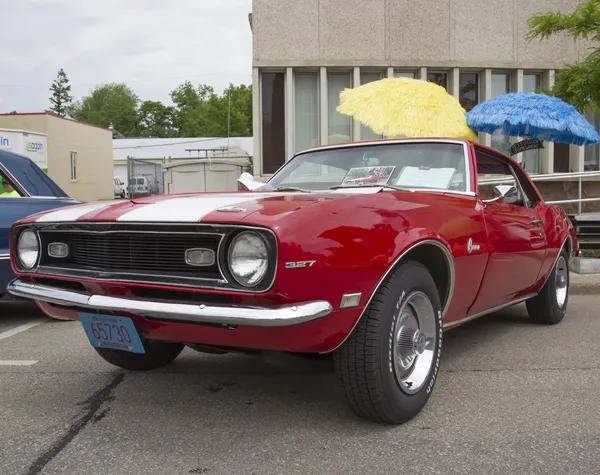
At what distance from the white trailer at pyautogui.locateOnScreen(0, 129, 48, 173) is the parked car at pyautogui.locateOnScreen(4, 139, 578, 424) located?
9980 millimetres

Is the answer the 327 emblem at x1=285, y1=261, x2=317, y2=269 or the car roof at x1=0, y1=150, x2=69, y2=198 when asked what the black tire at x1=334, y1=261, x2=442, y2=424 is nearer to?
the 327 emblem at x1=285, y1=261, x2=317, y2=269

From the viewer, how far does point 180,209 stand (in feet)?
8.52

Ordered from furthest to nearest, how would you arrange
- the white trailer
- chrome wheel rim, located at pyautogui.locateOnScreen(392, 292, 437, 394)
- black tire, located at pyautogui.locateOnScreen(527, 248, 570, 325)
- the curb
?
the white trailer, the curb, black tire, located at pyautogui.locateOnScreen(527, 248, 570, 325), chrome wheel rim, located at pyautogui.locateOnScreen(392, 292, 437, 394)

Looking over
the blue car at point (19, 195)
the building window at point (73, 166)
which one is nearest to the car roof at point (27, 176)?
the blue car at point (19, 195)

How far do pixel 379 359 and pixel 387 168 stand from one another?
1552mm

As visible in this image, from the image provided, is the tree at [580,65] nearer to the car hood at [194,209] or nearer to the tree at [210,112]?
the car hood at [194,209]

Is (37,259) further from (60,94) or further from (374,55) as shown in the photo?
(60,94)

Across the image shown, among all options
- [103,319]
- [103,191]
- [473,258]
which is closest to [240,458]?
[103,319]

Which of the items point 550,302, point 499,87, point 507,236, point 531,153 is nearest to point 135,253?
point 507,236

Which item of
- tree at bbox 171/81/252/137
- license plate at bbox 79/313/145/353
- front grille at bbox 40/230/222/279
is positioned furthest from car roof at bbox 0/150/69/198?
tree at bbox 171/81/252/137

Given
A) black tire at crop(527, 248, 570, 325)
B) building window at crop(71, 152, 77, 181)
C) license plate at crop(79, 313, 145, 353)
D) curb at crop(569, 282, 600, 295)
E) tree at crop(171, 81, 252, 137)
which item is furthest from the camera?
tree at crop(171, 81, 252, 137)

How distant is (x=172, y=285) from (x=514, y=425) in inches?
67.4

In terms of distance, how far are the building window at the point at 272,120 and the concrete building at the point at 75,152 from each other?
1080cm

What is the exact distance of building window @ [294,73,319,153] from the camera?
1328 centimetres
